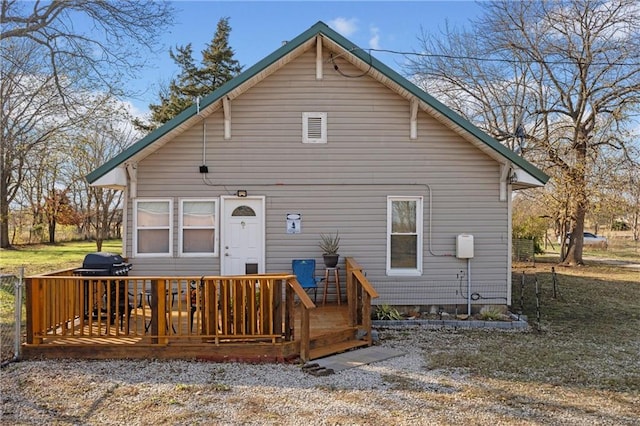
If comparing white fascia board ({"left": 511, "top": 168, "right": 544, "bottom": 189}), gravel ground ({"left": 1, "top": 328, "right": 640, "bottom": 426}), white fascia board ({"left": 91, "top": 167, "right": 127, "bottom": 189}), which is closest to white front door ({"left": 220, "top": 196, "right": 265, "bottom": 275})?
white fascia board ({"left": 91, "top": 167, "right": 127, "bottom": 189})

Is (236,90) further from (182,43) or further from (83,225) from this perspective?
(83,225)

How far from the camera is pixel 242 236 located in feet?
30.5

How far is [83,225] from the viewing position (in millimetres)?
35906

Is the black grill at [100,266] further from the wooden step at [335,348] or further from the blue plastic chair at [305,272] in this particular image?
the wooden step at [335,348]

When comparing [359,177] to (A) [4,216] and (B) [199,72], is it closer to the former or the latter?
(A) [4,216]

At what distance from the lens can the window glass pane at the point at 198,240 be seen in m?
9.22

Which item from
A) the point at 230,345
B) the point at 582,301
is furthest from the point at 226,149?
the point at 582,301

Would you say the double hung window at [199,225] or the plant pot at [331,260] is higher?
the double hung window at [199,225]

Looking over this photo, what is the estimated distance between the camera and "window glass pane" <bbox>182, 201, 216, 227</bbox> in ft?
30.3

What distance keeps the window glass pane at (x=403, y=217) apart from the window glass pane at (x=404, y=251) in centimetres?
13

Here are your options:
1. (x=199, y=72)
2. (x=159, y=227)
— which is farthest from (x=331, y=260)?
(x=199, y=72)

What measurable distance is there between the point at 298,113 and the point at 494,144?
3622 mm

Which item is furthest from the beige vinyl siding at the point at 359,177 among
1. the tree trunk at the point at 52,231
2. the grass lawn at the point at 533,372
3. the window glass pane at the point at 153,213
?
the tree trunk at the point at 52,231

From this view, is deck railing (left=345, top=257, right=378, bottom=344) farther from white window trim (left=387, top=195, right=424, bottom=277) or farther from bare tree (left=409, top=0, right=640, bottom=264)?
bare tree (left=409, top=0, right=640, bottom=264)
